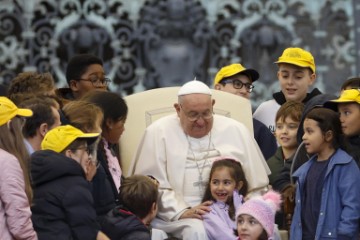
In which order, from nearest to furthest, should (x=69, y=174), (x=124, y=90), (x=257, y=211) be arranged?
(x=69, y=174)
(x=257, y=211)
(x=124, y=90)

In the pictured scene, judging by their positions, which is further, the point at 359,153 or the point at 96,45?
the point at 96,45

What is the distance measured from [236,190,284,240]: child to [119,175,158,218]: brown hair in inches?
24.3

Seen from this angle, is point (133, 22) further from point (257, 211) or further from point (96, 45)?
point (257, 211)

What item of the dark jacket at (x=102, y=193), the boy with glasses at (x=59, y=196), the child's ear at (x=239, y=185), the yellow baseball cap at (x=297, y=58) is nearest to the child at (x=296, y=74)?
the yellow baseball cap at (x=297, y=58)

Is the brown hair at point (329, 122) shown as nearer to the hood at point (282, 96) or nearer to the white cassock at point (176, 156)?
the white cassock at point (176, 156)

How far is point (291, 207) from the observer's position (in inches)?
419

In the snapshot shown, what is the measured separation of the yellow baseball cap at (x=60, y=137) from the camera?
9305 millimetres

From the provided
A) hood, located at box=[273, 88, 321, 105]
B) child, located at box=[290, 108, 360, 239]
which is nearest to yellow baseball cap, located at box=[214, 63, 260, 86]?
hood, located at box=[273, 88, 321, 105]

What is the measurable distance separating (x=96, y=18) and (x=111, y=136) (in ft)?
15.6

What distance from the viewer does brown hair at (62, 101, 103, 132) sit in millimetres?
9927

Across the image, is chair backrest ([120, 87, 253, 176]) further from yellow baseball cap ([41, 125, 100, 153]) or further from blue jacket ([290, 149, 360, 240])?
yellow baseball cap ([41, 125, 100, 153])

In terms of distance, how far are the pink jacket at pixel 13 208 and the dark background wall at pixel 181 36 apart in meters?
5.94

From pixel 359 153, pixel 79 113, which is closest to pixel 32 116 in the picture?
pixel 79 113

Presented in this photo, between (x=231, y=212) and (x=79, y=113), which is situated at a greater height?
(x=79, y=113)
